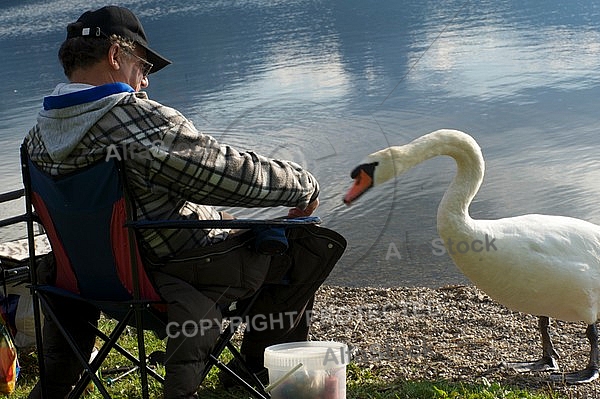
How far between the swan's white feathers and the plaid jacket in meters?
1.20

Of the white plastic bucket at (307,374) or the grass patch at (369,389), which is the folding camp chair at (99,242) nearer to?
the white plastic bucket at (307,374)

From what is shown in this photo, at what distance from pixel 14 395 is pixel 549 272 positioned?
254cm

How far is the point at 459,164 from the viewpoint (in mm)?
4855

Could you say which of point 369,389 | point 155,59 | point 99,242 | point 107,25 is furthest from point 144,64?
point 369,389

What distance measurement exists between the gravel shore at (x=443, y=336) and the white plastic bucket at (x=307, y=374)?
1088 millimetres

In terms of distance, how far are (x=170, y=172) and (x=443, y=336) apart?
8.36ft

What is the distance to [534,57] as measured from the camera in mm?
16172

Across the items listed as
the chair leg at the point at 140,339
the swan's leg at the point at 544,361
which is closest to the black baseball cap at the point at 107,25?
the chair leg at the point at 140,339

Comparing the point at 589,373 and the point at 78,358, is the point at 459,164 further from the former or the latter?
the point at 78,358

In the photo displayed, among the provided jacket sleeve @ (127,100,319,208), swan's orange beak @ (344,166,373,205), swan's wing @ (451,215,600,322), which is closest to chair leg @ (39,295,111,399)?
jacket sleeve @ (127,100,319,208)

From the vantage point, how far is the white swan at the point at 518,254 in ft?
14.9

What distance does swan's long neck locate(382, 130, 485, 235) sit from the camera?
4586 millimetres

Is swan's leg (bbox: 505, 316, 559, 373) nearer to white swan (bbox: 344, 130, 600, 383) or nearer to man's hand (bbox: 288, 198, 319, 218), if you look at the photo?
white swan (bbox: 344, 130, 600, 383)

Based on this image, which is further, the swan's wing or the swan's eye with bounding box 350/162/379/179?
the swan's wing
